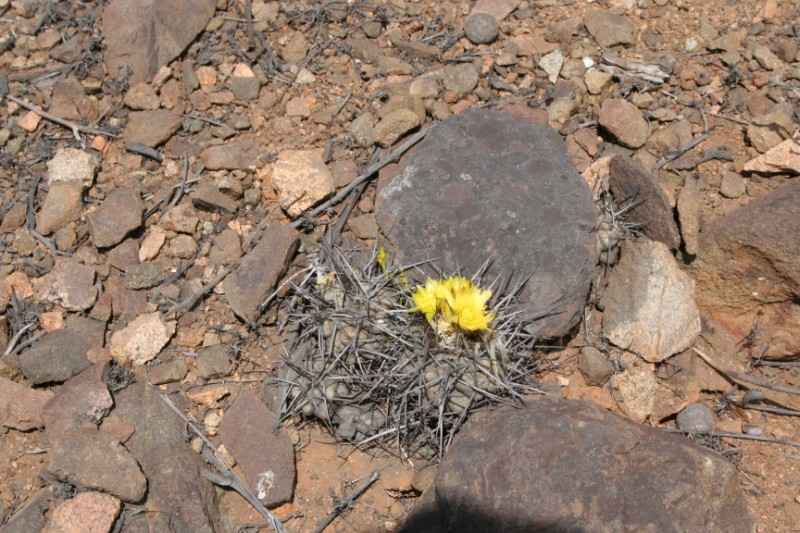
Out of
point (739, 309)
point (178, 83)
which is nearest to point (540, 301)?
point (739, 309)

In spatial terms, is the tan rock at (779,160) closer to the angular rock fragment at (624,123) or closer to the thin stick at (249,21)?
the angular rock fragment at (624,123)

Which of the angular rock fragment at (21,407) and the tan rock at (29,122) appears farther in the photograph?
the tan rock at (29,122)

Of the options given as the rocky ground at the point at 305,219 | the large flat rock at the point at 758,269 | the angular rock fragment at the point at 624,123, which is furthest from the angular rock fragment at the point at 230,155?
the large flat rock at the point at 758,269

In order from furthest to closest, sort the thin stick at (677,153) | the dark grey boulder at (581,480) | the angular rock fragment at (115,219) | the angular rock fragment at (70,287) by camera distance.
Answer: the thin stick at (677,153)
the angular rock fragment at (115,219)
the angular rock fragment at (70,287)
the dark grey boulder at (581,480)

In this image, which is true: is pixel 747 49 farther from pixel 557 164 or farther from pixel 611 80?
pixel 557 164

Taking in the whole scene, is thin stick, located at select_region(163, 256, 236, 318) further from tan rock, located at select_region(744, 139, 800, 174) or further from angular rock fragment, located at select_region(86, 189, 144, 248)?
tan rock, located at select_region(744, 139, 800, 174)

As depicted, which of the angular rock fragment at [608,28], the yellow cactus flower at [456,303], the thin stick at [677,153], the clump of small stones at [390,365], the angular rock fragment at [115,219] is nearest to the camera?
the yellow cactus flower at [456,303]
